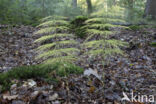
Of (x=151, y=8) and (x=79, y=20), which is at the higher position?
(x=151, y=8)

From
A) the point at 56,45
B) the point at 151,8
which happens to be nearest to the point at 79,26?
the point at 56,45

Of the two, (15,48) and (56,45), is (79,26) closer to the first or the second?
(15,48)

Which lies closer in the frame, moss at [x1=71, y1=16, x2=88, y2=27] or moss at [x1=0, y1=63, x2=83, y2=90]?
moss at [x1=0, y1=63, x2=83, y2=90]

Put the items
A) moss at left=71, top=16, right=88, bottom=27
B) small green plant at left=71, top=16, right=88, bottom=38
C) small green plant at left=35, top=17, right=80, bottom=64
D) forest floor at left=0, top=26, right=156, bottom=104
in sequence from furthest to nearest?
1. moss at left=71, top=16, right=88, bottom=27
2. small green plant at left=71, top=16, right=88, bottom=38
3. small green plant at left=35, top=17, right=80, bottom=64
4. forest floor at left=0, top=26, right=156, bottom=104

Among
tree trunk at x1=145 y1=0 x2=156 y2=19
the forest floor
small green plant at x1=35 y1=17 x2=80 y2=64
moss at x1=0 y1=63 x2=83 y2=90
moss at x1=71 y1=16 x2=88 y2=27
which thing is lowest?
the forest floor

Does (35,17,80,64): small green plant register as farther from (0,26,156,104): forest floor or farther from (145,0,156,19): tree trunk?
(145,0,156,19): tree trunk

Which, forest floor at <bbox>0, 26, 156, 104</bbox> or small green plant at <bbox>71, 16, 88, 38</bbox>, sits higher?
small green plant at <bbox>71, 16, 88, 38</bbox>

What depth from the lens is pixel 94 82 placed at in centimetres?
369

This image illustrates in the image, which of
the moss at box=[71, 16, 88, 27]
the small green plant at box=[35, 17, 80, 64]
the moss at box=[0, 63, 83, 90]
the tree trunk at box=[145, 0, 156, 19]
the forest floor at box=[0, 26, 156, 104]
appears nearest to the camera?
the forest floor at box=[0, 26, 156, 104]

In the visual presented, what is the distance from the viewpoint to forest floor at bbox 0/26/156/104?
106 inches

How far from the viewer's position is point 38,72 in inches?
130

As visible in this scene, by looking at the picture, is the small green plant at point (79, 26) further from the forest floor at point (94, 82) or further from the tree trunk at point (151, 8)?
the tree trunk at point (151, 8)

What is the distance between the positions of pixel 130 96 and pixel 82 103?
4.23 feet

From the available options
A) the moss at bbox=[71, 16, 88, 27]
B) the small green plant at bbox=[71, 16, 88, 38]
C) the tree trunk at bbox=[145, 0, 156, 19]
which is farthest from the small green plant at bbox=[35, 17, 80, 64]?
the tree trunk at bbox=[145, 0, 156, 19]
